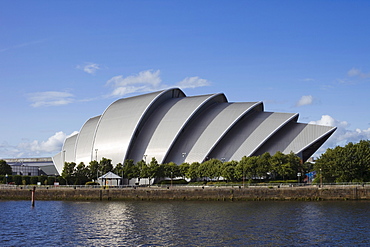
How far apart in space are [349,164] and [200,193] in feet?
65.9

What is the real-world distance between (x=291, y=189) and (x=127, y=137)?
39.3m

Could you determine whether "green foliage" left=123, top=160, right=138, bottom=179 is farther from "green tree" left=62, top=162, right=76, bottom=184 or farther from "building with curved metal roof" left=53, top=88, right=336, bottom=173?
"green tree" left=62, top=162, right=76, bottom=184

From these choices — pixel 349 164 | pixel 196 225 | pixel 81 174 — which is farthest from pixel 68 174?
pixel 196 225

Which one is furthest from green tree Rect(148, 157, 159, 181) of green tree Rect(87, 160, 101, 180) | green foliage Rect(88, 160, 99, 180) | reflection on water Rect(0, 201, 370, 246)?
reflection on water Rect(0, 201, 370, 246)

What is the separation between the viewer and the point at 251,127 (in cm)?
8112

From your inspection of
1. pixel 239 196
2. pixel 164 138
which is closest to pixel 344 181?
pixel 239 196

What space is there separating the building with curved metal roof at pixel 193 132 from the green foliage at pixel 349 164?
1442cm

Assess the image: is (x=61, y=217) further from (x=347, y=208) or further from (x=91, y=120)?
(x=91, y=120)

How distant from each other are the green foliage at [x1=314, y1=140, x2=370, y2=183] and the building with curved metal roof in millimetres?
Result: 14424

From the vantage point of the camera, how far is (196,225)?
1414 inches

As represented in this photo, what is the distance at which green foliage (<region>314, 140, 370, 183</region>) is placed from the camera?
196ft

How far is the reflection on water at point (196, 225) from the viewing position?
30109 mm

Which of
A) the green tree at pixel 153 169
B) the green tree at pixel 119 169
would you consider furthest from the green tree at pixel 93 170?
the green tree at pixel 153 169

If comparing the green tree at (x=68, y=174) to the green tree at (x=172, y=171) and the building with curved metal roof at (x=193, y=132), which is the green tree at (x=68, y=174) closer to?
the building with curved metal roof at (x=193, y=132)
